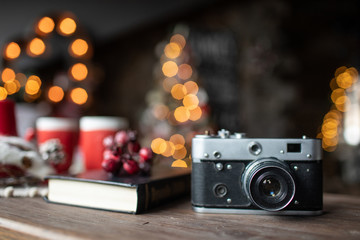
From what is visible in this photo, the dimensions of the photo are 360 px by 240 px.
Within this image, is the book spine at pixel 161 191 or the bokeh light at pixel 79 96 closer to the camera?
the book spine at pixel 161 191

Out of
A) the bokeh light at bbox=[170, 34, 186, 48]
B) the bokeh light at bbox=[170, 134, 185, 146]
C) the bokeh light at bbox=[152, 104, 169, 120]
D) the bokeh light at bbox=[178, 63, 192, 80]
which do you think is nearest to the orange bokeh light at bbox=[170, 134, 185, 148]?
the bokeh light at bbox=[170, 134, 185, 146]

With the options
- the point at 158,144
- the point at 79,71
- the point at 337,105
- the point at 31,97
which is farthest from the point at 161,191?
the point at 79,71

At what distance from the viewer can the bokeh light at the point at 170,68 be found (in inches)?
105

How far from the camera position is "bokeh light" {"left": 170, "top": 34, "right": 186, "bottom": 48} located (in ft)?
9.13

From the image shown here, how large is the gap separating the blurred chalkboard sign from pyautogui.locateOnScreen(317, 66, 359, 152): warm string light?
0.76m

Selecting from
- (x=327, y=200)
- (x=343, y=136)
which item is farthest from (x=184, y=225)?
(x=343, y=136)

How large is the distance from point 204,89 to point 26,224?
233 centimetres

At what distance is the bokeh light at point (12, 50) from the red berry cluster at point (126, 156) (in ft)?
10.9

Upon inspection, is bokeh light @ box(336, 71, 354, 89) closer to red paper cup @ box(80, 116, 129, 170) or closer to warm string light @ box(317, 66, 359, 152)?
warm string light @ box(317, 66, 359, 152)

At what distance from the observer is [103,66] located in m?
4.70

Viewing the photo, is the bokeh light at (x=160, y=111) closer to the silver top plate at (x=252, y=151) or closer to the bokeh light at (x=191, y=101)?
the bokeh light at (x=191, y=101)

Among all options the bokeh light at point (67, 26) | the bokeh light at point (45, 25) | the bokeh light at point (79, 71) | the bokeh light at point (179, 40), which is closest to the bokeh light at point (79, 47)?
the bokeh light at point (79, 71)

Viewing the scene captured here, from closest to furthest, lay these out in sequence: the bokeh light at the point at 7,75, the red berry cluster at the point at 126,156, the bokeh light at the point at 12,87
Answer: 1. the red berry cluster at the point at 126,156
2. the bokeh light at the point at 12,87
3. the bokeh light at the point at 7,75

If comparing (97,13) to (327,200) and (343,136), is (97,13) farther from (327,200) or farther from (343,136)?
(327,200)
